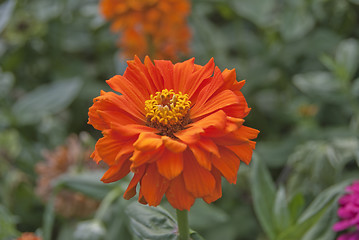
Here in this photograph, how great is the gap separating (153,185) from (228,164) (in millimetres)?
87

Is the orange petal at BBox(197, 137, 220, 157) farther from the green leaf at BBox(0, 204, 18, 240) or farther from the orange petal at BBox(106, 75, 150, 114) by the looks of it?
the green leaf at BBox(0, 204, 18, 240)

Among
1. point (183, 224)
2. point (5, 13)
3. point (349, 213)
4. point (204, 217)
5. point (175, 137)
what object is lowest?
point (204, 217)

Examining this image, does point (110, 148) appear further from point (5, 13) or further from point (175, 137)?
point (5, 13)

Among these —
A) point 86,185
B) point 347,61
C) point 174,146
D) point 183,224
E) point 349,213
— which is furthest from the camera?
point 347,61

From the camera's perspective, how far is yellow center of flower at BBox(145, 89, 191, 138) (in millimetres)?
586

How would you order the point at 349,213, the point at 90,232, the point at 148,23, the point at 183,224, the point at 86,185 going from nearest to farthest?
1. the point at 183,224
2. the point at 349,213
3. the point at 90,232
4. the point at 86,185
5. the point at 148,23

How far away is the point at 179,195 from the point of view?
49 centimetres

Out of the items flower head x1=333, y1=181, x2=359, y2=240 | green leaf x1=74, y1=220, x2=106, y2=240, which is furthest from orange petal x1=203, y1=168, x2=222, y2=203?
green leaf x1=74, y1=220, x2=106, y2=240

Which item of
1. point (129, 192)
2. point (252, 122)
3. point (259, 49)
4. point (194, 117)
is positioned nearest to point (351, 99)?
point (252, 122)

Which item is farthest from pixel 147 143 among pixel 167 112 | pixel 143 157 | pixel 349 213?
pixel 349 213

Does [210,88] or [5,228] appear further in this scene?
[5,228]

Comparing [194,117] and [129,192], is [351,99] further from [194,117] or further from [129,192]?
[129,192]

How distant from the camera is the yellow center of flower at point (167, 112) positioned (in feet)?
1.92

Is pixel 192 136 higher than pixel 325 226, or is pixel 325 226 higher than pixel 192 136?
pixel 192 136
